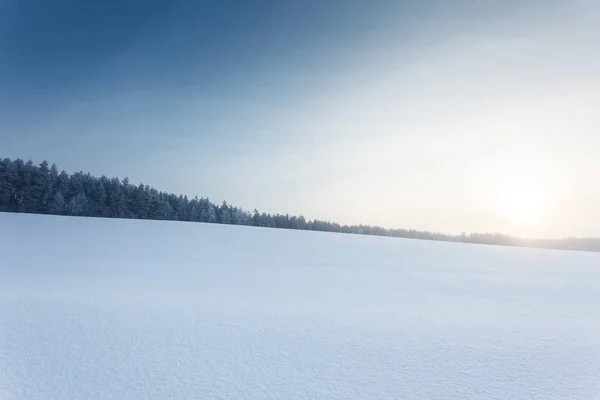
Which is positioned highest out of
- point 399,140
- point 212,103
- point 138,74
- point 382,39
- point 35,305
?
point 382,39

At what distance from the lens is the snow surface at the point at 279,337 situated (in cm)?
183

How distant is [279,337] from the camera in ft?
8.36

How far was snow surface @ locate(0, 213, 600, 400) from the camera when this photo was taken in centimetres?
183

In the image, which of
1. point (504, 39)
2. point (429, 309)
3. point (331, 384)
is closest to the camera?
point (331, 384)

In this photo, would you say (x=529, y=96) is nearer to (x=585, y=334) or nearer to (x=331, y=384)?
(x=585, y=334)

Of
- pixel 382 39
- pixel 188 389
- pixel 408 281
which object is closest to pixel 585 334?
pixel 408 281

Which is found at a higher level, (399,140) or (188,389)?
(399,140)

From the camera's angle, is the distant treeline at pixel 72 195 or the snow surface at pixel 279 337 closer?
the snow surface at pixel 279 337

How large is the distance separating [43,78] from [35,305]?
23.3 meters

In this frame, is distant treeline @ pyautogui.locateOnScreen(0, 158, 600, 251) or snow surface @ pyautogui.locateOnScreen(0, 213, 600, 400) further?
distant treeline @ pyautogui.locateOnScreen(0, 158, 600, 251)

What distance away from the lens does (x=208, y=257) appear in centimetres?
722

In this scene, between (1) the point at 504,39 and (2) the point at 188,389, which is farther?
(1) the point at 504,39

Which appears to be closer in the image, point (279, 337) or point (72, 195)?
point (279, 337)

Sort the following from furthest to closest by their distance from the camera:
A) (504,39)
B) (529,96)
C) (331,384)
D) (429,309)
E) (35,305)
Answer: (529,96)
(504,39)
(429,309)
(35,305)
(331,384)
